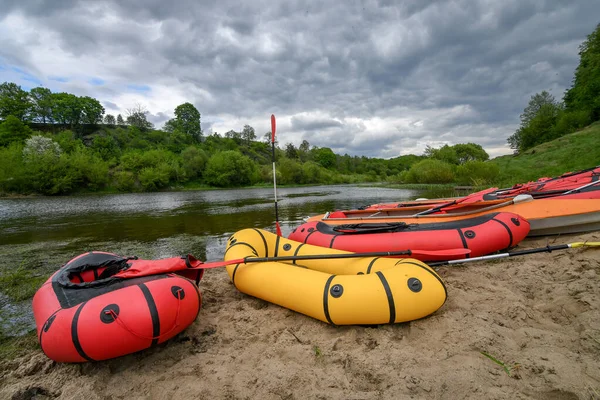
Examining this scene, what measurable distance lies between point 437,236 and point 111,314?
4498mm

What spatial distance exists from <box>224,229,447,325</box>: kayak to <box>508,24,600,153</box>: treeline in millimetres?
40650

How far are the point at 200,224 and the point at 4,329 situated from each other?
794cm

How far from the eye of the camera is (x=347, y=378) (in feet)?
6.82

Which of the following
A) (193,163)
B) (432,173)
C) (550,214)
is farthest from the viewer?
(193,163)

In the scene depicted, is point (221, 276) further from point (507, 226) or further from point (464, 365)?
point (507, 226)

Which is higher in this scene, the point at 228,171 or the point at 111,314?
the point at 228,171

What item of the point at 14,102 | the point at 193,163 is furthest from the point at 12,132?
the point at 193,163

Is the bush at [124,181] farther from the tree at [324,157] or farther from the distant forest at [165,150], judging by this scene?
the tree at [324,157]

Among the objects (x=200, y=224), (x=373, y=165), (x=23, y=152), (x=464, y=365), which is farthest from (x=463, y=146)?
(x=23, y=152)

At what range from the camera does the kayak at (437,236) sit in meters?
4.35

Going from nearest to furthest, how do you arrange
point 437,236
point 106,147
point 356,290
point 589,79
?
1. point 356,290
2. point 437,236
3. point 589,79
4. point 106,147

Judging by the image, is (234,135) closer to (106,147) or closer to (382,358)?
(106,147)

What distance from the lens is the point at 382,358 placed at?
2252 millimetres

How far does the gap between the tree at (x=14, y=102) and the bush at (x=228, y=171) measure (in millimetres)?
50437
